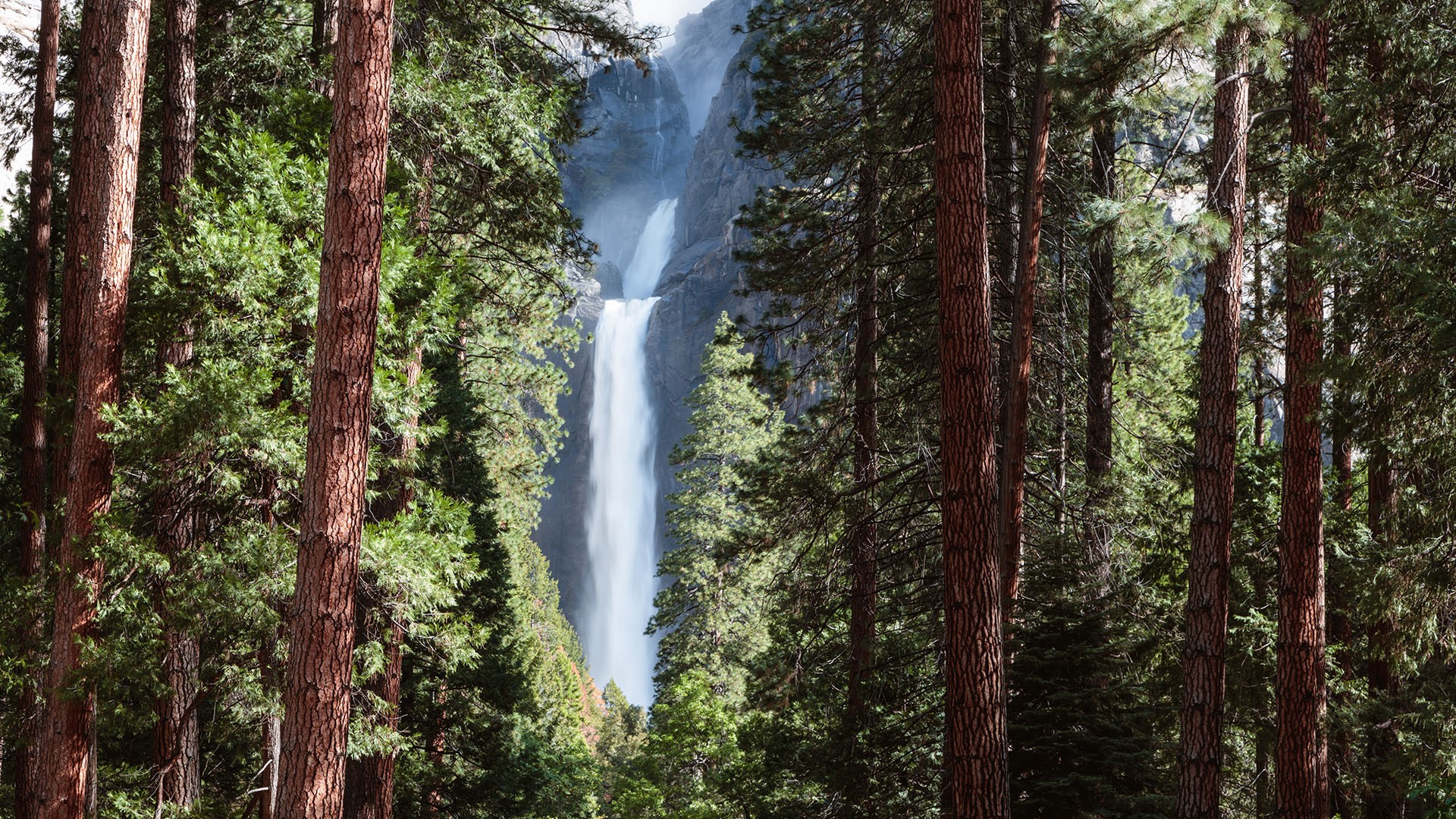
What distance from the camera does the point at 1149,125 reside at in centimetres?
881

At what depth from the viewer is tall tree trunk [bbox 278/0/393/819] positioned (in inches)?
162

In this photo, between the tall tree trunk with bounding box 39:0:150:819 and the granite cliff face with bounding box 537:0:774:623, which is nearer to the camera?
the tall tree trunk with bounding box 39:0:150:819

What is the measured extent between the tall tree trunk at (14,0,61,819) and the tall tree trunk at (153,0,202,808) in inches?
75.4

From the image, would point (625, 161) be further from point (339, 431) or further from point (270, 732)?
point (339, 431)

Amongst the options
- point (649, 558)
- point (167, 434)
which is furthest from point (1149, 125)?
point (649, 558)

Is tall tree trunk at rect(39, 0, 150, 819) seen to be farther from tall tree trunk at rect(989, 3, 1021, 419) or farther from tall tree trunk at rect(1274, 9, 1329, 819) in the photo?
tall tree trunk at rect(1274, 9, 1329, 819)

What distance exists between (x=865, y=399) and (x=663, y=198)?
8159 cm

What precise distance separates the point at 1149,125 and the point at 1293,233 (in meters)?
2.75

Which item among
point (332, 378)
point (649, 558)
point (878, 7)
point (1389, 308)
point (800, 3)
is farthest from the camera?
point (649, 558)

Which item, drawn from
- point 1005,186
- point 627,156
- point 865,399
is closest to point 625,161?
point 627,156

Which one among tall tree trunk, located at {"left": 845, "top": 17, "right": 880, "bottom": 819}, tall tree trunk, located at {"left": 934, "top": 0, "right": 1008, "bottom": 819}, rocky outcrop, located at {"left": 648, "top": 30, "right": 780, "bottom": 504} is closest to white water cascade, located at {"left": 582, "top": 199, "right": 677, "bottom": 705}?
rocky outcrop, located at {"left": 648, "top": 30, "right": 780, "bottom": 504}

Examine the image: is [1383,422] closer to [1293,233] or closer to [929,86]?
[1293,233]

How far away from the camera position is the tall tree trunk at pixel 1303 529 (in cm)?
617

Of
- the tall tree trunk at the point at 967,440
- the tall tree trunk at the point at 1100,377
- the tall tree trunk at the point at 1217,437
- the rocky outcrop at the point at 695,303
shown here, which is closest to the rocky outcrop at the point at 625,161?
the rocky outcrop at the point at 695,303
